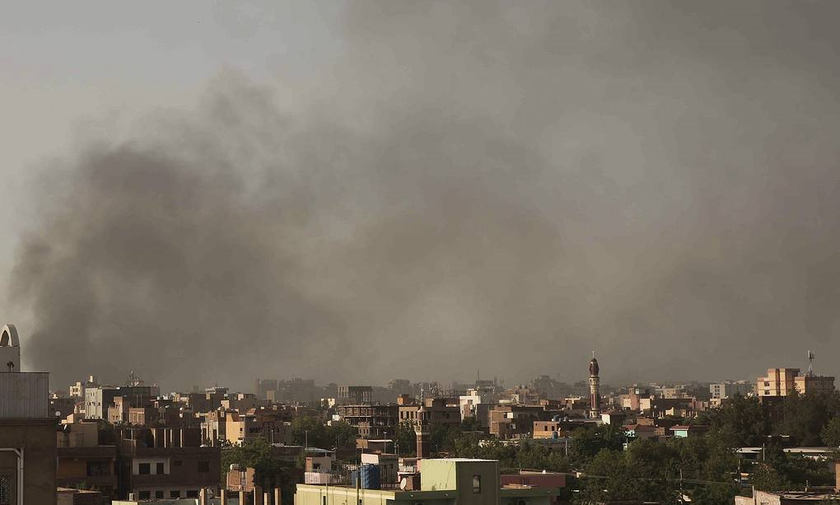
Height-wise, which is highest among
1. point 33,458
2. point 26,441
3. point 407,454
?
point 26,441

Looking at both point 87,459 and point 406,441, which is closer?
point 87,459

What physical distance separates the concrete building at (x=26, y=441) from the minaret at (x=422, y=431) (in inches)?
3117

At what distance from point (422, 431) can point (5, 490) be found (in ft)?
310

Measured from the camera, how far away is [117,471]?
43.4m

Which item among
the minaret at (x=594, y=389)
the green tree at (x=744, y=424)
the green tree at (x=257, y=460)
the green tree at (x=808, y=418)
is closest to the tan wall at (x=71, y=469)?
the green tree at (x=257, y=460)

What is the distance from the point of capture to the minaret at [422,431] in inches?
3949

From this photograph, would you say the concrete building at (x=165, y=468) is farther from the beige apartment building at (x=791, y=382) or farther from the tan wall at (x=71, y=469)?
the beige apartment building at (x=791, y=382)

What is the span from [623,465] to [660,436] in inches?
1630

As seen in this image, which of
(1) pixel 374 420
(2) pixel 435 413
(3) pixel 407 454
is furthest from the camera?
(1) pixel 374 420

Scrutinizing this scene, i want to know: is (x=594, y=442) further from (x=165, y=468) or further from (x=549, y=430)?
(x=165, y=468)

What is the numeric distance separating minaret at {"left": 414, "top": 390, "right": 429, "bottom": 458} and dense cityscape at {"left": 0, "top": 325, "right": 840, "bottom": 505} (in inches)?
10.5

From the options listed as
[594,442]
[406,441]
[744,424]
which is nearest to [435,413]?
[406,441]

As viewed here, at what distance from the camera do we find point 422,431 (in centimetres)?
10712

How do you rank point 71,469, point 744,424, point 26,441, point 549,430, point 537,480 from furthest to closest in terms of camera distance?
1. point 549,430
2. point 744,424
3. point 537,480
4. point 71,469
5. point 26,441
